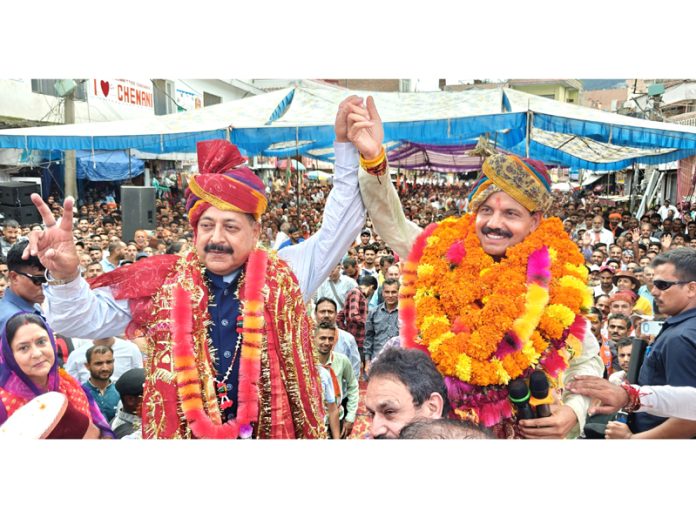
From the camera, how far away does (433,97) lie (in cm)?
999

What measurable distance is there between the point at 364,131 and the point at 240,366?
0.81 metres

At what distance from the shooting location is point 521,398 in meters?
1.93

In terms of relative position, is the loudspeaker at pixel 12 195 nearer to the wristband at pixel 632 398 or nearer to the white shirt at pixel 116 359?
the white shirt at pixel 116 359

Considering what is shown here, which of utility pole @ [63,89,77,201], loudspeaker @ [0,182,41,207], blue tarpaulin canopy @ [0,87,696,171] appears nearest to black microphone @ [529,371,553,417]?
blue tarpaulin canopy @ [0,87,696,171]

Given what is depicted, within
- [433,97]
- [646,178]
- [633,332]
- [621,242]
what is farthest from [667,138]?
[646,178]

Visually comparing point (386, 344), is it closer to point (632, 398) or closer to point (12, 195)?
point (632, 398)

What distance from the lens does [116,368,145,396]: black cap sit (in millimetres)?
3383

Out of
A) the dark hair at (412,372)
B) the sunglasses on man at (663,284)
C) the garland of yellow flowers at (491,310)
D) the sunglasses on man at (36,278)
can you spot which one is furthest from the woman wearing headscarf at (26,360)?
the sunglasses on man at (663,284)

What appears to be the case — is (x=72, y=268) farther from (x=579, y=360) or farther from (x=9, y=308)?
(x=579, y=360)

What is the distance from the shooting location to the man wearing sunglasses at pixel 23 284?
2897mm

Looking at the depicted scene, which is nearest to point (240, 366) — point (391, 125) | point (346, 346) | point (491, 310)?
point (491, 310)

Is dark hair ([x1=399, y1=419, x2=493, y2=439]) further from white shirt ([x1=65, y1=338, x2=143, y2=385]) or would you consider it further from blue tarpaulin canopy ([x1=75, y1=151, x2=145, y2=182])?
blue tarpaulin canopy ([x1=75, y1=151, x2=145, y2=182])

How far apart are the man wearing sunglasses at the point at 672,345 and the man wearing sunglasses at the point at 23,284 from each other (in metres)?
2.57

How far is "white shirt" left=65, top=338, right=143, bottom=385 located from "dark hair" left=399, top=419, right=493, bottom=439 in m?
2.95
